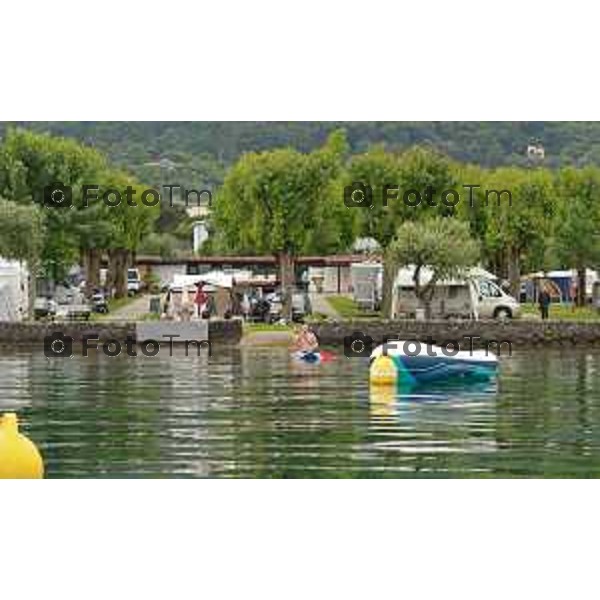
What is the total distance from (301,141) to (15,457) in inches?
2272

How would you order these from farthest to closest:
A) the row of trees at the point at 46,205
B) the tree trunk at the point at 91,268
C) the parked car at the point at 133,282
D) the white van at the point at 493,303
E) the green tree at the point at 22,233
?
the parked car at the point at 133,282 < the tree trunk at the point at 91,268 < the white van at the point at 493,303 < the row of trees at the point at 46,205 < the green tree at the point at 22,233

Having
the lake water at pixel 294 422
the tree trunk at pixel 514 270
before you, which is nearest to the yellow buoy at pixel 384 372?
the lake water at pixel 294 422

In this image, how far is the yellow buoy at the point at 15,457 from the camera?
18016 millimetres

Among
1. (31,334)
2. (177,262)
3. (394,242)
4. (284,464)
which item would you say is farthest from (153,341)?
(177,262)

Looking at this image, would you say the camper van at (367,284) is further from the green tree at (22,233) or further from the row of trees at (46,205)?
the green tree at (22,233)

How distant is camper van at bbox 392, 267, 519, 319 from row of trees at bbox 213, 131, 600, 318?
800 millimetres

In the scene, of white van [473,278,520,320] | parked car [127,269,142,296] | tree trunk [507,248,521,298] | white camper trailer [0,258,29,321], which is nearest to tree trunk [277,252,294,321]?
white van [473,278,520,320]

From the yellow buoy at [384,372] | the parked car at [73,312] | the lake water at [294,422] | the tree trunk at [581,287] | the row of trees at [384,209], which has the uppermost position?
the row of trees at [384,209]

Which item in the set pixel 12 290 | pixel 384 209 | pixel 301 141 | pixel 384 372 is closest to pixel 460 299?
pixel 384 209

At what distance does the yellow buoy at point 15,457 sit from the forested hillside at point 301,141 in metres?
55.2

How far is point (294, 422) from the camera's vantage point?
25.5 m

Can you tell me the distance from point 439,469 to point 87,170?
1633 inches

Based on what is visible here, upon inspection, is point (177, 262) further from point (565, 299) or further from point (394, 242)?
point (394, 242)

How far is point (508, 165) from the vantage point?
77938 millimetres
